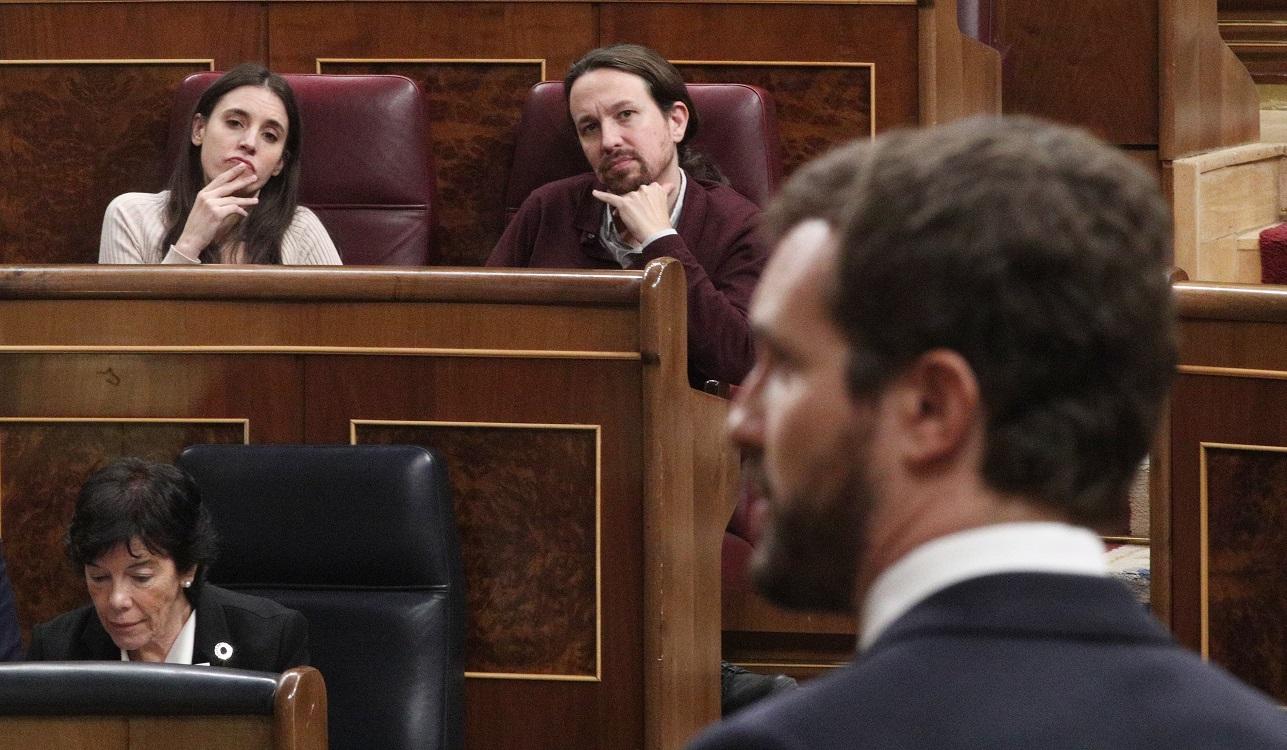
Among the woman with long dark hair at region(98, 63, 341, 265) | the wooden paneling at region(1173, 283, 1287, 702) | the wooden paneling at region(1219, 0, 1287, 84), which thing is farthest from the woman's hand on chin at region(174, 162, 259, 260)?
the wooden paneling at region(1219, 0, 1287, 84)

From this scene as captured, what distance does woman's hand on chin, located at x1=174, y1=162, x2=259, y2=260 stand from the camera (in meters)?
1.50

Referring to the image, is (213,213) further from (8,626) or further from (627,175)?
(8,626)

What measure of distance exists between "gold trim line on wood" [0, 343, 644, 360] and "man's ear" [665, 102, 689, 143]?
1.31ft

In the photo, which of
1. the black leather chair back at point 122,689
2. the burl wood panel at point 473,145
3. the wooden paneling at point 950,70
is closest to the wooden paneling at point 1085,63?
the wooden paneling at point 950,70

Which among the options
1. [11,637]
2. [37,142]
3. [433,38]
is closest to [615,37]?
[433,38]

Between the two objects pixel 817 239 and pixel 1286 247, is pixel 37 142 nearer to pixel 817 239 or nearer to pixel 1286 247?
pixel 1286 247

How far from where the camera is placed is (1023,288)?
1.02ft

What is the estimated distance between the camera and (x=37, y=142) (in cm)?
171

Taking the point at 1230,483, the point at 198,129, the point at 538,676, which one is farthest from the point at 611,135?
the point at 1230,483

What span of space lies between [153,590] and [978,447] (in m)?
0.86

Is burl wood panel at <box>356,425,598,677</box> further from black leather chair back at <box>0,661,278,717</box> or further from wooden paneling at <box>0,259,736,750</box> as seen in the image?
black leather chair back at <box>0,661,278,717</box>

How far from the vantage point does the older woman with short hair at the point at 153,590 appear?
109 centimetres

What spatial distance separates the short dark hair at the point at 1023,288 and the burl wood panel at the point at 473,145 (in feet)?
4.56

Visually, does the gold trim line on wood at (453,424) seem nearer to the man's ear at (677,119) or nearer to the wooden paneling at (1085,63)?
the man's ear at (677,119)
